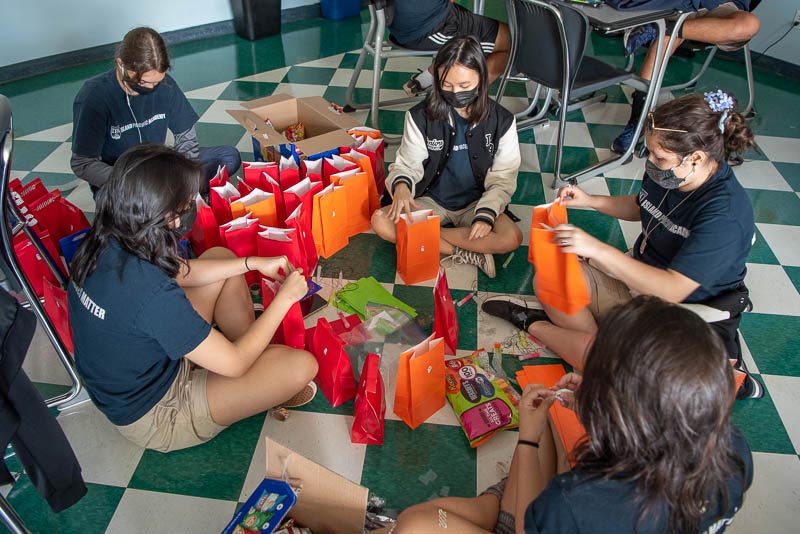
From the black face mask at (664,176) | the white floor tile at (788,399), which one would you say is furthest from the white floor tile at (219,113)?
the white floor tile at (788,399)

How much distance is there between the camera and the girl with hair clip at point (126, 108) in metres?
2.25

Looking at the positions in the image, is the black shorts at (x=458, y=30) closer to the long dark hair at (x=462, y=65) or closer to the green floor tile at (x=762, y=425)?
the long dark hair at (x=462, y=65)

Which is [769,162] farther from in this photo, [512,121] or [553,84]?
[512,121]

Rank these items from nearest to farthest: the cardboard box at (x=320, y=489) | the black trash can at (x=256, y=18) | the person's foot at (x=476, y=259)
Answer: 1. the cardboard box at (x=320, y=489)
2. the person's foot at (x=476, y=259)
3. the black trash can at (x=256, y=18)

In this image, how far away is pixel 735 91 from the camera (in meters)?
3.96

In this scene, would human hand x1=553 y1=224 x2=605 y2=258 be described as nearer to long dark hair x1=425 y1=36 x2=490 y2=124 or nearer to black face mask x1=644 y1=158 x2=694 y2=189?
black face mask x1=644 y1=158 x2=694 y2=189

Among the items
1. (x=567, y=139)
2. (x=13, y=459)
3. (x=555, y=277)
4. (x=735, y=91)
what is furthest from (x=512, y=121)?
(x=735, y=91)

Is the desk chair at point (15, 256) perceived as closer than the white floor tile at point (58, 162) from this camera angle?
Yes

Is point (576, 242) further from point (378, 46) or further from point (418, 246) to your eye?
point (378, 46)

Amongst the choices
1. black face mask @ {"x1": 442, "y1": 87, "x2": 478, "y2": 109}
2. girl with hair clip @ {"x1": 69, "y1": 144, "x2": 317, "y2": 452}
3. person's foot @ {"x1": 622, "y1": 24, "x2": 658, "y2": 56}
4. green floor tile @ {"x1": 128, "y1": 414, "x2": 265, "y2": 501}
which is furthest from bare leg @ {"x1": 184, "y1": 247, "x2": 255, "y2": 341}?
person's foot @ {"x1": 622, "y1": 24, "x2": 658, "y2": 56}

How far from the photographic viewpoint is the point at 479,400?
6.22ft

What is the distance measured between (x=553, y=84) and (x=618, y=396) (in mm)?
2223

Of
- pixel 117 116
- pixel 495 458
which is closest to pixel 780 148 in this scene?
pixel 495 458

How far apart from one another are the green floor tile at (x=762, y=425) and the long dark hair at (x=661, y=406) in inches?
40.2
